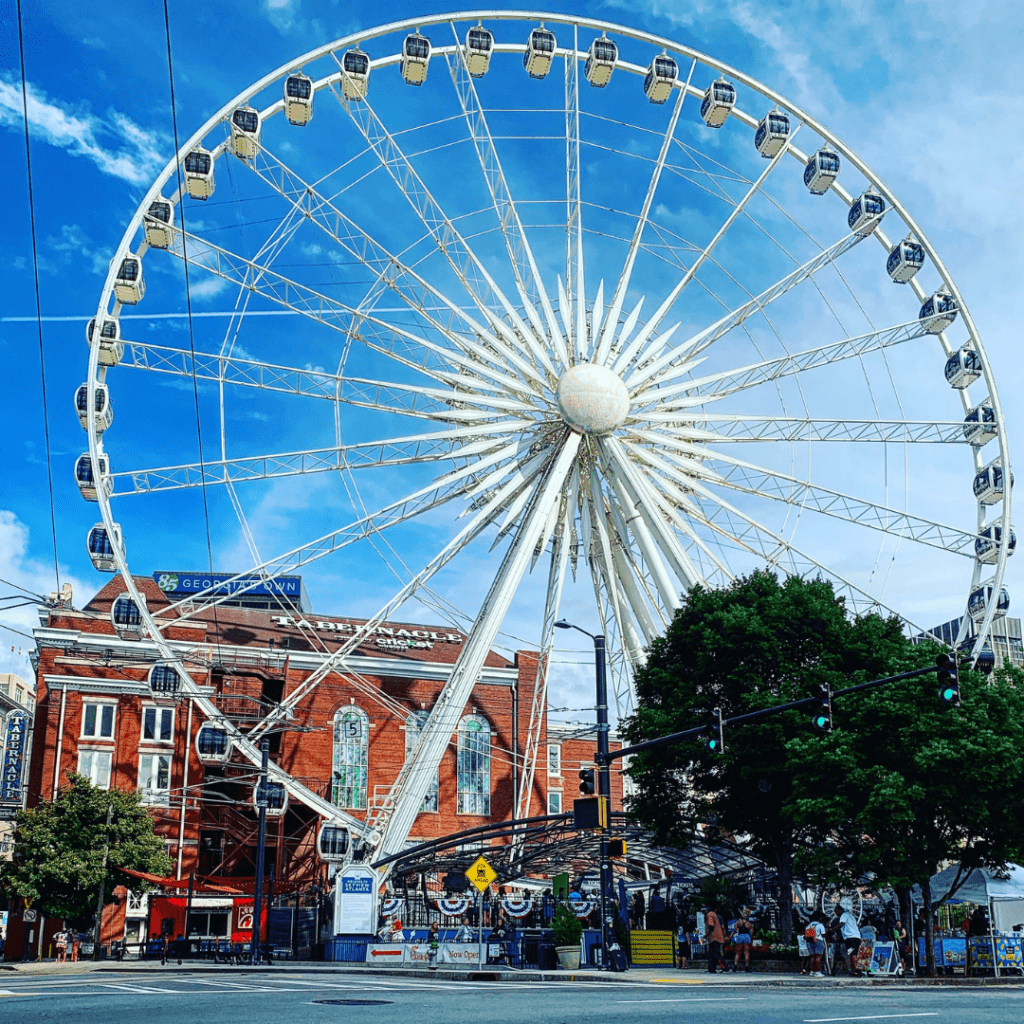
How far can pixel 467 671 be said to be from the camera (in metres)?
41.2

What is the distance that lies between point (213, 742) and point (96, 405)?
13.9 m

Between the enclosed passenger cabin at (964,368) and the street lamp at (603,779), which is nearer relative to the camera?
the street lamp at (603,779)

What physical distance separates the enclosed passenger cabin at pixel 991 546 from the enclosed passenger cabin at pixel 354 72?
2784cm

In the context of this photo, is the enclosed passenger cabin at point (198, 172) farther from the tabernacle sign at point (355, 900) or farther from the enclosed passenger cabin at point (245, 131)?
the tabernacle sign at point (355, 900)

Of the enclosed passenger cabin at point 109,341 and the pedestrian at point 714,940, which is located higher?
the enclosed passenger cabin at point 109,341

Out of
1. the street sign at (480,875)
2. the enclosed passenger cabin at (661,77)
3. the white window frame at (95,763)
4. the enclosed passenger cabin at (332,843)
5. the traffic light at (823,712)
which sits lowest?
the street sign at (480,875)

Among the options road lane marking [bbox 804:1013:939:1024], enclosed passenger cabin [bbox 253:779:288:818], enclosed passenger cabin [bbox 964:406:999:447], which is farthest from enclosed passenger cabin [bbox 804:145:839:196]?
road lane marking [bbox 804:1013:939:1024]

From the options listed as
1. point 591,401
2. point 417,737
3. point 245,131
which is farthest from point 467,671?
point 417,737

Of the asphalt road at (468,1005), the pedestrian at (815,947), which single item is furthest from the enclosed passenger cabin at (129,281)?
the pedestrian at (815,947)

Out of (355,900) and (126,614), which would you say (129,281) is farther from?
(355,900)

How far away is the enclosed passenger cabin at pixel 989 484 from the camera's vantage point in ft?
142

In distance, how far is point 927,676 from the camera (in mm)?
31562

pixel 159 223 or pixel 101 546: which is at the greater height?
pixel 159 223

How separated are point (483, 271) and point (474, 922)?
24.2 meters
